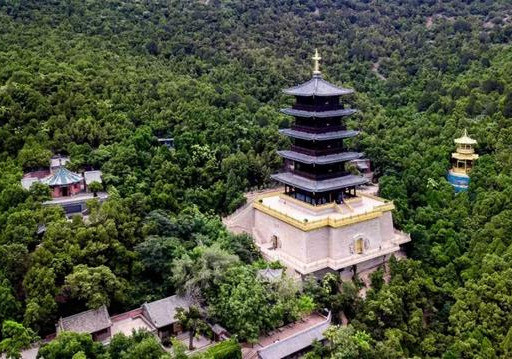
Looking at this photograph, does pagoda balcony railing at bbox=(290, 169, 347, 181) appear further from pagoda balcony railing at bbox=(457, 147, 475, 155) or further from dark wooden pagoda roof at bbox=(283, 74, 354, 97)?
pagoda balcony railing at bbox=(457, 147, 475, 155)

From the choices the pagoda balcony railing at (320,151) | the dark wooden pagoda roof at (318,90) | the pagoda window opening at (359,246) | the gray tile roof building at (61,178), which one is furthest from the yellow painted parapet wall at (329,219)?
the gray tile roof building at (61,178)

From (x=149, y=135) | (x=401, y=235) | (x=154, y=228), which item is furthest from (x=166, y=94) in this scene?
(x=401, y=235)

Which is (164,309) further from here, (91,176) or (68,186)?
(91,176)

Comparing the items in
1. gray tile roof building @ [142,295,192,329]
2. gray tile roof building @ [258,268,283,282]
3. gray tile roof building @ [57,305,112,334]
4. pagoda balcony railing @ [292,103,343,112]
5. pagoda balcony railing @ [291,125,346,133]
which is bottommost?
gray tile roof building @ [142,295,192,329]

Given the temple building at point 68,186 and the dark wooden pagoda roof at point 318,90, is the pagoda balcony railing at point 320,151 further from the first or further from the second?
the temple building at point 68,186

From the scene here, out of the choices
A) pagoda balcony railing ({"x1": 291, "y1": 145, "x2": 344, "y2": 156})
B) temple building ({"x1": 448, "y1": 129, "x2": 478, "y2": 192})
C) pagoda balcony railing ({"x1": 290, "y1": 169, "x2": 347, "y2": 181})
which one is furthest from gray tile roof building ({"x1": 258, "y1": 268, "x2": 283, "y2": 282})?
temple building ({"x1": 448, "y1": 129, "x2": 478, "y2": 192})

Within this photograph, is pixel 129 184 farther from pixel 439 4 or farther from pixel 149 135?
pixel 439 4
